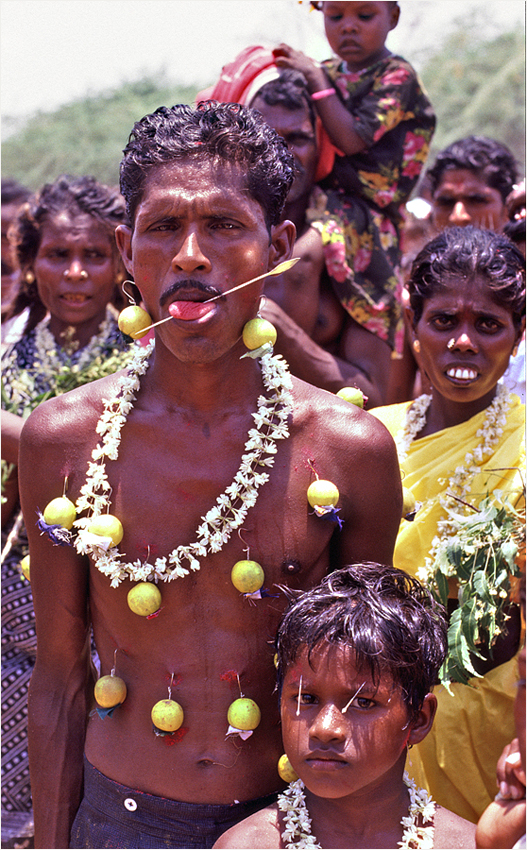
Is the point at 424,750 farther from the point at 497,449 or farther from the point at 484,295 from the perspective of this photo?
the point at 484,295

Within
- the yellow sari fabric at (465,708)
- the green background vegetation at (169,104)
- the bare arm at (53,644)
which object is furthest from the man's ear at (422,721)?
the green background vegetation at (169,104)

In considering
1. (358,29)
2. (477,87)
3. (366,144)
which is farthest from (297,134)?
(477,87)

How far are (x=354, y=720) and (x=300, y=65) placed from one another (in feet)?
10.6

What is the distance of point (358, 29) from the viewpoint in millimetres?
4516

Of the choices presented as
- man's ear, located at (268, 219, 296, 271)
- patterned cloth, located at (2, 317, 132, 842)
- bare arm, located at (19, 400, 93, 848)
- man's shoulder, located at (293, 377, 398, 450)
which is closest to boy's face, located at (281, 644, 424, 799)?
man's shoulder, located at (293, 377, 398, 450)

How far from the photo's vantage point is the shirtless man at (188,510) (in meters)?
2.54

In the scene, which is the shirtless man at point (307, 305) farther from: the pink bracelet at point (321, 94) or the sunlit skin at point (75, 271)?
the sunlit skin at point (75, 271)

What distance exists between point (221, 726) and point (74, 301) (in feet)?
9.60

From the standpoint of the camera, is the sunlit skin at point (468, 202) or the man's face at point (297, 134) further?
the sunlit skin at point (468, 202)

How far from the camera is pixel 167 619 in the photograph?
2.62 metres

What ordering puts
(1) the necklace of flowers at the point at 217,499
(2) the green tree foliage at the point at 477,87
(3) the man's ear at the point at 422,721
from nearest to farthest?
1. (3) the man's ear at the point at 422,721
2. (1) the necklace of flowers at the point at 217,499
3. (2) the green tree foliage at the point at 477,87

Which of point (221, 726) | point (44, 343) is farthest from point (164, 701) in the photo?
point (44, 343)

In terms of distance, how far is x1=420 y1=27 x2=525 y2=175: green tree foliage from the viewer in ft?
87.6

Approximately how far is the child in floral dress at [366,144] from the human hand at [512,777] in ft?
9.26
